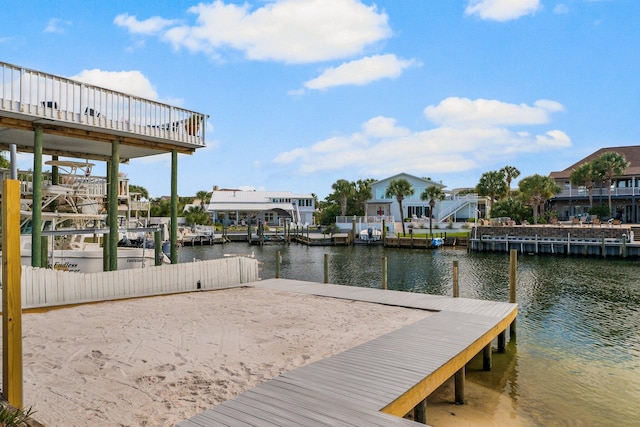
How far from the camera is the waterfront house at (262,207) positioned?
7606 centimetres

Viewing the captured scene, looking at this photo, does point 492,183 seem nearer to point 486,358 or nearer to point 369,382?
point 486,358

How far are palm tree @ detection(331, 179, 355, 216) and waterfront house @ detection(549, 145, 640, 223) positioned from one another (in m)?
30.0

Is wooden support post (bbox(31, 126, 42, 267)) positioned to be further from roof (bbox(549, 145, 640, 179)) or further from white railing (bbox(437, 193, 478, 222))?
roof (bbox(549, 145, 640, 179))

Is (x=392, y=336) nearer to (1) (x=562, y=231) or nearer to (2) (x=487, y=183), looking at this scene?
(1) (x=562, y=231)

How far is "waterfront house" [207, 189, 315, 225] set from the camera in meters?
76.1

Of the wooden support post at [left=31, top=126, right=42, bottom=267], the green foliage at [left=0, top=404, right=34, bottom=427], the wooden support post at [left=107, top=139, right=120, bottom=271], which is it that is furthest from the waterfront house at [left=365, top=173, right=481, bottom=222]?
the green foliage at [left=0, top=404, right=34, bottom=427]

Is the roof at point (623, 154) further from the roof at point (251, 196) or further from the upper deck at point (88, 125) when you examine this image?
the upper deck at point (88, 125)

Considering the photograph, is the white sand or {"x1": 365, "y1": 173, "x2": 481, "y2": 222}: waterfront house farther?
{"x1": 365, "y1": 173, "x2": 481, "y2": 222}: waterfront house

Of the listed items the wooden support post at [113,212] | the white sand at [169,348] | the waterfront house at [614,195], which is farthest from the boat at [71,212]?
the waterfront house at [614,195]

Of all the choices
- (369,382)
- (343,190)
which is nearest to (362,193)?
(343,190)

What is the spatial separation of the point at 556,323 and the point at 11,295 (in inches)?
670

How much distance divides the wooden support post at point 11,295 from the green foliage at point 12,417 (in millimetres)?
328

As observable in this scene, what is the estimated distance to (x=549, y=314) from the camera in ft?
59.1

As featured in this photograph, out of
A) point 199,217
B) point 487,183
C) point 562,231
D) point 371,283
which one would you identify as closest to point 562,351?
point 371,283
